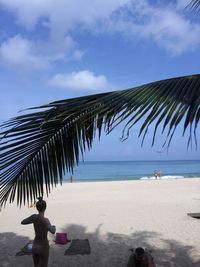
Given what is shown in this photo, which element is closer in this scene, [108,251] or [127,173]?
[108,251]

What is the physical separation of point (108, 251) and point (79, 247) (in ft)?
2.25

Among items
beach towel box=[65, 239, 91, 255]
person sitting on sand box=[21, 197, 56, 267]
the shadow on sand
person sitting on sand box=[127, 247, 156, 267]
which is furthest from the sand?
person sitting on sand box=[127, 247, 156, 267]

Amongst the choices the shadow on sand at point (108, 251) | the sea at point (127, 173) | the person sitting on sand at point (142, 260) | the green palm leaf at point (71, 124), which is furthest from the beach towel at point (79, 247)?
the sea at point (127, 173)

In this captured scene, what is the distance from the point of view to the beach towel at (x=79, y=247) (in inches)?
320

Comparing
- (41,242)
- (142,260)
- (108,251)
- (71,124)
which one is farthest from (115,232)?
(71,124)

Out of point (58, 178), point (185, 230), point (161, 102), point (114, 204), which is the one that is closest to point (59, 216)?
point (114, 204)

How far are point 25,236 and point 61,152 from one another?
708 centimetres

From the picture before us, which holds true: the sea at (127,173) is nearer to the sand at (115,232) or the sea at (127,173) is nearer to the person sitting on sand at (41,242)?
the sand at (115,232)

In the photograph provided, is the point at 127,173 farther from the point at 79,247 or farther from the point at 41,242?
the point at 41,242

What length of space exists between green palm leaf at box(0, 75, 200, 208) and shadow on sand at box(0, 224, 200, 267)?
4252 mm

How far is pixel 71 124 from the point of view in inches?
136

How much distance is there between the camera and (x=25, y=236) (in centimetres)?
1008

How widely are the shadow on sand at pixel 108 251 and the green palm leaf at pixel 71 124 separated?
4.25 m

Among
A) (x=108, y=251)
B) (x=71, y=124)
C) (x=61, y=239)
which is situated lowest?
(x=108, y=251)
